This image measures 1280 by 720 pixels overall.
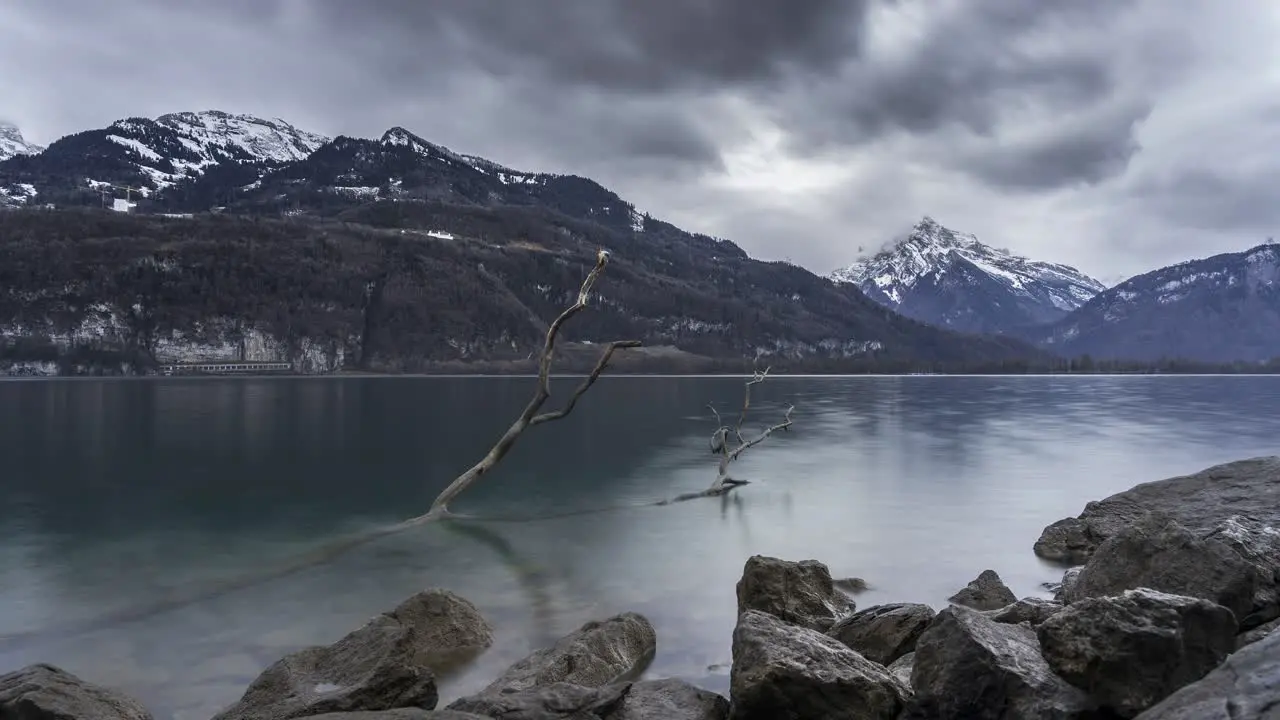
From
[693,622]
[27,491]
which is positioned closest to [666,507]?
[693,622]

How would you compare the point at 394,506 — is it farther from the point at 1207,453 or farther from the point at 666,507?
the point at 1207,453

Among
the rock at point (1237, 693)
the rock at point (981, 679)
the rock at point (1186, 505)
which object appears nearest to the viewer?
the rock at point (1237, 693)

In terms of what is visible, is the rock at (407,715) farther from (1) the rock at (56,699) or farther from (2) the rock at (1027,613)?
(2) the rock at (1027,613)

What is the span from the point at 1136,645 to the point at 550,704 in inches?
191

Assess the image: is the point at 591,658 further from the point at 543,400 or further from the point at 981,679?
the point at 543,400

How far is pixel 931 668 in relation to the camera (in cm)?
700

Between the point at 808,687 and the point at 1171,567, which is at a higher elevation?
the point at 1171,567

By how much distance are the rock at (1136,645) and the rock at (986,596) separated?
7.08 m

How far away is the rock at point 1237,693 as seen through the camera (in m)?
4.72

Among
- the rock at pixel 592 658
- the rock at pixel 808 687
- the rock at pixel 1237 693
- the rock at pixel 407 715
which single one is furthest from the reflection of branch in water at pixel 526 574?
the rock at pixel 1237 693

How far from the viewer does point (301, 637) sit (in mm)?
13914

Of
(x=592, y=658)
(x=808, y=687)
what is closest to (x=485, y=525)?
(x=592, y=658)

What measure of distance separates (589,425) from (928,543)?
44.0 metres

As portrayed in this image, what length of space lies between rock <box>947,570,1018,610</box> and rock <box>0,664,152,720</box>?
38.7ft
